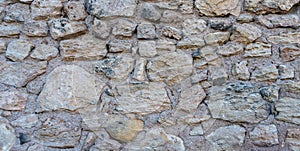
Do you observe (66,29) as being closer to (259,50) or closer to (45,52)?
(45,52)

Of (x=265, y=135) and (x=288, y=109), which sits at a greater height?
(x=288, y=109)

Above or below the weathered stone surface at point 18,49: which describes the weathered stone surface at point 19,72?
below

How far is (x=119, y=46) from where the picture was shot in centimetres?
155

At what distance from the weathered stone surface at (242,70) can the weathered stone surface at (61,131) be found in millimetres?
815

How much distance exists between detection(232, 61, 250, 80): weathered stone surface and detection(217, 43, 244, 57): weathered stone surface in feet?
0.20

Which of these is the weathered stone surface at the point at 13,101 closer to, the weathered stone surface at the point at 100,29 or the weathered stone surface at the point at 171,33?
the weathered stone surface at the point at 100,29

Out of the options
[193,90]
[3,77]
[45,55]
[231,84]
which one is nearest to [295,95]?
Result: [231,84]

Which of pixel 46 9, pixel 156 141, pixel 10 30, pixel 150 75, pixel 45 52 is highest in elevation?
pixel 46 9

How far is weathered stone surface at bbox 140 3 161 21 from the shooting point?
155 cm

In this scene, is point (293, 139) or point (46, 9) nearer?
point (293, 139)

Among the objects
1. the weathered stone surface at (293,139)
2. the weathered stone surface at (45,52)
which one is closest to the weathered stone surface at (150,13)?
the weathered stone surface at (45,52)

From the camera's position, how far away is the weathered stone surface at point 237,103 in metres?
1.51

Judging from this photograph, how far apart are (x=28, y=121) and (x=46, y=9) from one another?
573 millimetres

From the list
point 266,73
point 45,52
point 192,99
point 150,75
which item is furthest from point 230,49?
point 45,52
